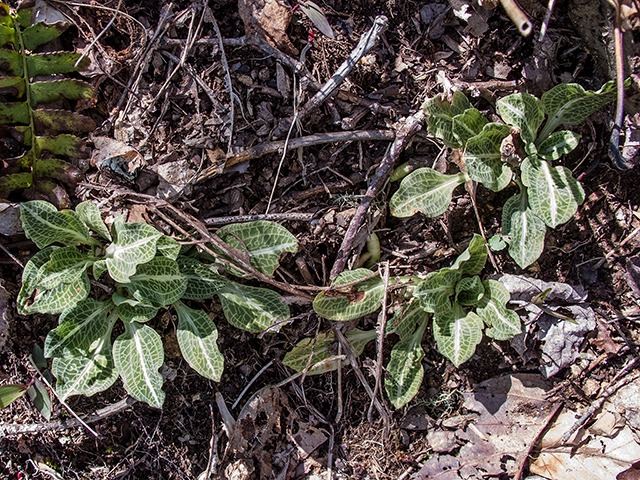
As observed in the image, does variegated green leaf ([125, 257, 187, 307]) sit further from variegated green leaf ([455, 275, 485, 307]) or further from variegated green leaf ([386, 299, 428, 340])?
variegated green leaf ([455, 275, 485, 307])

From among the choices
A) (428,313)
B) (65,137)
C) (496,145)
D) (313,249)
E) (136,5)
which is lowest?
(428,313)

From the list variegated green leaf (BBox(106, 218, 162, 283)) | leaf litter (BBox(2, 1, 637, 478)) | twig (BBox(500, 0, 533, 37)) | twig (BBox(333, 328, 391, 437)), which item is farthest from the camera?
twig (BBox(333, 328, 391, 437))

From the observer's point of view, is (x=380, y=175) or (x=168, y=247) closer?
(x=168, y=247)

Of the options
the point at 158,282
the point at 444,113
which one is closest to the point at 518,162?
the point at 444,113

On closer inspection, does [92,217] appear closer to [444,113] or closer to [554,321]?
[444,113]

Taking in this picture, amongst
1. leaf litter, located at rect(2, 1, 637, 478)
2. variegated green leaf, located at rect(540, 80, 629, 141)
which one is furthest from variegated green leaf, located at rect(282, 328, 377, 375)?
variegated green leaf, located at rect(540, 80, 629, 141)

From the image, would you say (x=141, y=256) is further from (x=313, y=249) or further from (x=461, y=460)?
(x=461, y=460)

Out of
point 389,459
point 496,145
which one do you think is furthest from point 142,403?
point 496,145
